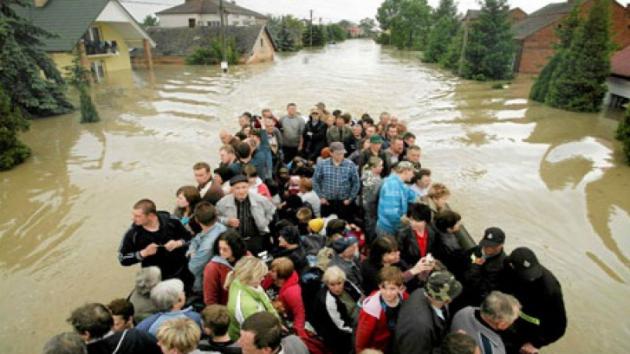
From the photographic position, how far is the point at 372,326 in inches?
112

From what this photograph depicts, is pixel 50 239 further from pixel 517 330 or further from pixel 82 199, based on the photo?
pixel 517 330

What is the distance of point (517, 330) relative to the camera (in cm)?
305

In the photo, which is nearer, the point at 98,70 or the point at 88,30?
the point at 88,30

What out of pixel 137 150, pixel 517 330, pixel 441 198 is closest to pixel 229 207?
pixel 441 198

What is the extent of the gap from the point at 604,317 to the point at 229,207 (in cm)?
541

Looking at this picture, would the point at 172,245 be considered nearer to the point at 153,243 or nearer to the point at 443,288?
the point at 153,243

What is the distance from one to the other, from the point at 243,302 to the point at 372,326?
3.38ft

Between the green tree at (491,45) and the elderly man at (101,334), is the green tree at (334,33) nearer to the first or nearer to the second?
the green tree at (491,45)

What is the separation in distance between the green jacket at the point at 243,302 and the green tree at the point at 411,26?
217ft

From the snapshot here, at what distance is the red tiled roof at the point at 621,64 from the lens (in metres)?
16.1

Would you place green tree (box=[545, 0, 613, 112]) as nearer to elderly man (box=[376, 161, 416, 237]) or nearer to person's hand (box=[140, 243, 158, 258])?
elderly man (box=[376, 161, 416, 237])

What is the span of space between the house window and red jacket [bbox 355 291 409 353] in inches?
1103

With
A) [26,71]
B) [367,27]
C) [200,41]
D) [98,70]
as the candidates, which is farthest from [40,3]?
[367,27]

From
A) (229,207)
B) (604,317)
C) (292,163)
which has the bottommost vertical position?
(604,317)
